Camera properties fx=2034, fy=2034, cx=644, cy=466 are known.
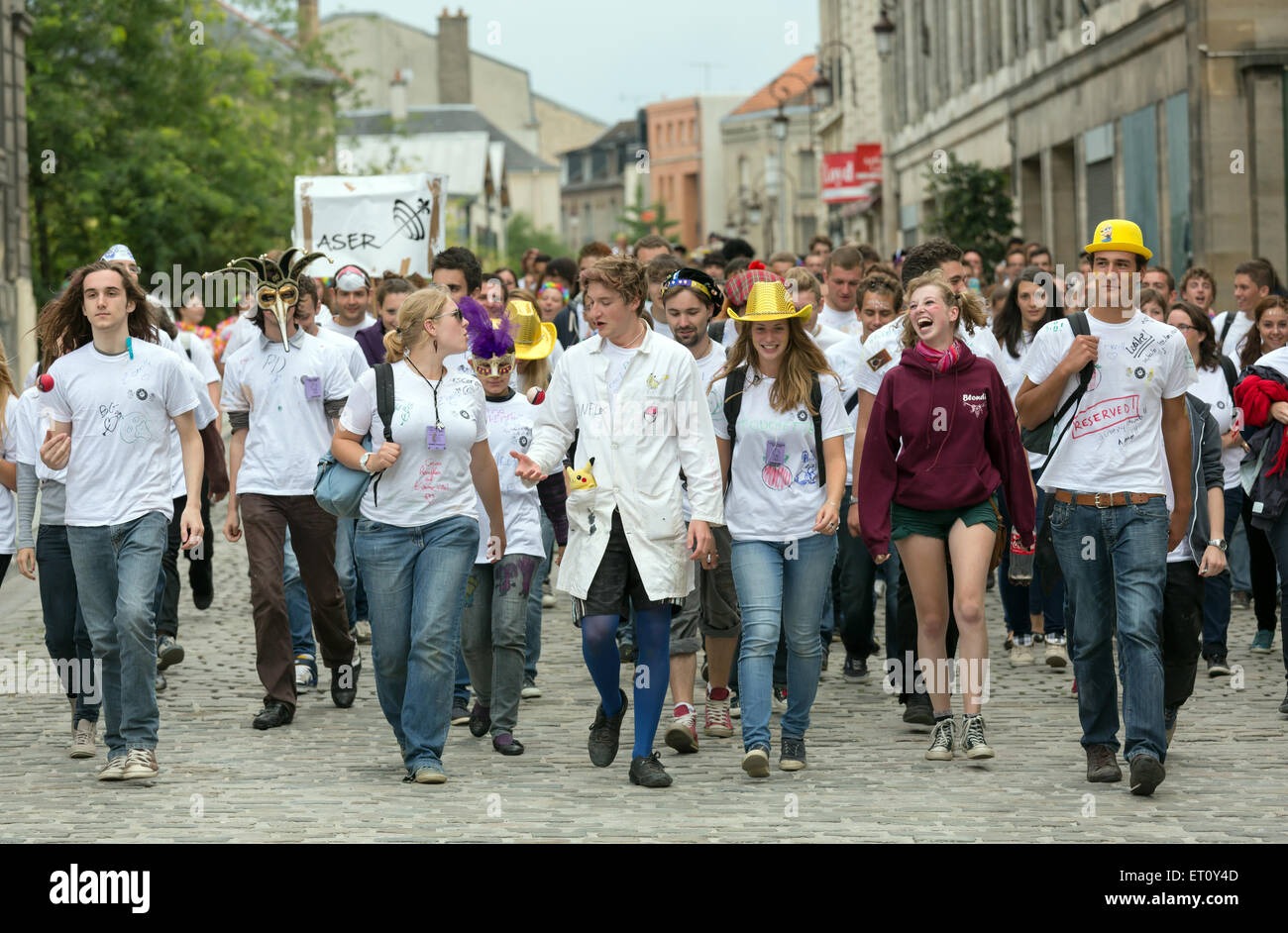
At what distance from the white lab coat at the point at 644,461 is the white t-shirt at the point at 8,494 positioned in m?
2.28

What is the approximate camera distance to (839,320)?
40.8 feet

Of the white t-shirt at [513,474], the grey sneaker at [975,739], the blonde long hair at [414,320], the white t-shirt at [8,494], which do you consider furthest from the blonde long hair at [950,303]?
the white t-shirt at [8,494]

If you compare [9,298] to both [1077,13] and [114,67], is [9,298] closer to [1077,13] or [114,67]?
[114,67]

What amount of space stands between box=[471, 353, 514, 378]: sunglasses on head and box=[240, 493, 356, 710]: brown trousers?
106cm

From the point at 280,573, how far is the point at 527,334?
1.64 m

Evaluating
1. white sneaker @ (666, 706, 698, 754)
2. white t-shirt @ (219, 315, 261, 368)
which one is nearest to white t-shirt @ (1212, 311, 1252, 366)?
white sneaker @ (666, 706, 698, 754)

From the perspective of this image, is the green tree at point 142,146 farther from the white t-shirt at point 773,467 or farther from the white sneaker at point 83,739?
the white t-shirt at point 773,467

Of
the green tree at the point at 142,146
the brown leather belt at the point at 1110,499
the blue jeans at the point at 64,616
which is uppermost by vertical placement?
the green tree at the point at 142,146

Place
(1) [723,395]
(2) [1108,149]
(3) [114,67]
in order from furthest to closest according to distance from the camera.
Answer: (3) [114,67], (2) [1108,149], (1) [723,395]

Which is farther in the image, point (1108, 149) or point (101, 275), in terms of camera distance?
point (1108, 149)

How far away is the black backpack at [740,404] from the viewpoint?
8.38m
